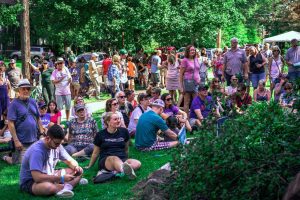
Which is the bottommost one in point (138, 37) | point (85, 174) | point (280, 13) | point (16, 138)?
point (85, 174)

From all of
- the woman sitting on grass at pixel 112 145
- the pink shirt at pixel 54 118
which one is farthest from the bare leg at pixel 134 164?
the pink shirt at pixel 54 118

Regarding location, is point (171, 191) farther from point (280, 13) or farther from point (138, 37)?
point (280, 13)

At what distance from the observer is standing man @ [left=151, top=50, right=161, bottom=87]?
21234mm

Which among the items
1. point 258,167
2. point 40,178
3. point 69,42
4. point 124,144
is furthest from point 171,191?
point 69,42

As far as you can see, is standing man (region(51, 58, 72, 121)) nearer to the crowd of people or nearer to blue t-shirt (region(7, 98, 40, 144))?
the crowd of people

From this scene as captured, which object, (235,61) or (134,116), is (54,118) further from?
(235,61)

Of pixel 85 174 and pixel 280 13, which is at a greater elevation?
pixel 280 13

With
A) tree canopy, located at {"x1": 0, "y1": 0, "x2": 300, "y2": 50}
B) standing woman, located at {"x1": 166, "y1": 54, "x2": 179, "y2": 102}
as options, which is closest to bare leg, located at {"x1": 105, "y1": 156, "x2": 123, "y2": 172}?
standing woman, located at {"x1": 166, "y1": 54, "x2": 179, "y2": 102}

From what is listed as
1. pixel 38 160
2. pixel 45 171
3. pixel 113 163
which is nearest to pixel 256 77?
pixel 113 163

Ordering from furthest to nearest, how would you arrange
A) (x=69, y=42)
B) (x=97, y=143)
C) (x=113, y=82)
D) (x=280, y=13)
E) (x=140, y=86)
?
(x=69, y=42), (x=280, y=13), (x=140, y=86), (x=113, y=82), (x=97, y=143)

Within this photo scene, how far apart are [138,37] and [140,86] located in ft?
8.43

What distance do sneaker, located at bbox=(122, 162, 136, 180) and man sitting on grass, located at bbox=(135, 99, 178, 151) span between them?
5.63ft

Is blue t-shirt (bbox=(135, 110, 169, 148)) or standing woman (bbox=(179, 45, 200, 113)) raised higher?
standing woman (bbox=(179, 45, 200, 113))

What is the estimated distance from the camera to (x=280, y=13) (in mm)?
41375
